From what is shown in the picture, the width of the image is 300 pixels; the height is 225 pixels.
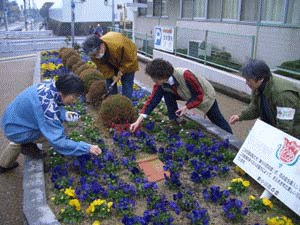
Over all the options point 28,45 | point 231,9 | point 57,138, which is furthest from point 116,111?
point 28,45

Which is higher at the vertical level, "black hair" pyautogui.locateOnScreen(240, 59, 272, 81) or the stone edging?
"black hair" pyautogui.locateOnScreen(240, 59, 272, 81)

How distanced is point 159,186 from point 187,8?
10.7 meters

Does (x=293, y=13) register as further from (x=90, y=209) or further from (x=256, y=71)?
(x=90, y=209)

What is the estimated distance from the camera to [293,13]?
24.7 ft

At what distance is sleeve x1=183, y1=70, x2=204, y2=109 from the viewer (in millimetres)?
3744

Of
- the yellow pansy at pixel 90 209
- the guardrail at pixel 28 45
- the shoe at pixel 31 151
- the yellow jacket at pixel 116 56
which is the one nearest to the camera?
the yellow pansy at pixel 90 209

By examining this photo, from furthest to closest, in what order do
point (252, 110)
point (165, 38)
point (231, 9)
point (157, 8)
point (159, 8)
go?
point (157, 8)
point (159, 8)
point (165, 38)
point (231, 9)
point (252, 110)

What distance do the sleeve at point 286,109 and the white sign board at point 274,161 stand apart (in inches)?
4.1

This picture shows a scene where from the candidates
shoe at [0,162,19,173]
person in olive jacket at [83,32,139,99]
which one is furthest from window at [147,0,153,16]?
shoe at [0,162,19,173]

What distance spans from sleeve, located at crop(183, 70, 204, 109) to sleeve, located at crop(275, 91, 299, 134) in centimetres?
104

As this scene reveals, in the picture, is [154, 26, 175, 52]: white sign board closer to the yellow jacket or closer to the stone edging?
the yellow jacket

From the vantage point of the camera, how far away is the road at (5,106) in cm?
312

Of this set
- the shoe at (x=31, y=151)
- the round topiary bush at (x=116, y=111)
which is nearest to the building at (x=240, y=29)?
the round topiary bush at (x=116, y=111)

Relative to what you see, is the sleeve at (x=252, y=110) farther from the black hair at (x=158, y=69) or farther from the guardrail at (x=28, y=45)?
the guardrail at (x=28, y=45)
